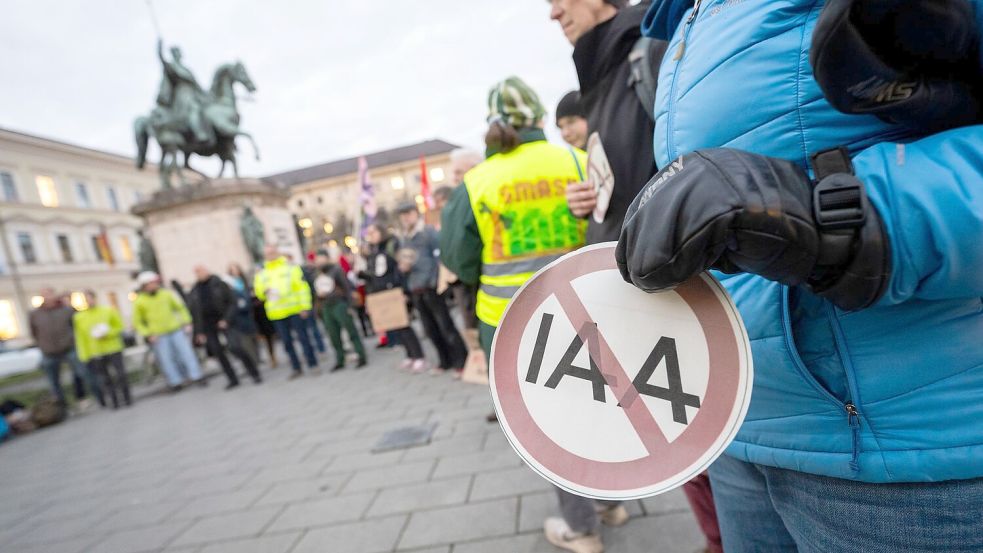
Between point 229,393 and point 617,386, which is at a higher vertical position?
point 617,386

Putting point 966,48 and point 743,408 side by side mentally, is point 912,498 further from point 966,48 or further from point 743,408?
point 966,48

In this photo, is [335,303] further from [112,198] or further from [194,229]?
[112,198]

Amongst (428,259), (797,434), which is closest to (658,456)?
(797,434)

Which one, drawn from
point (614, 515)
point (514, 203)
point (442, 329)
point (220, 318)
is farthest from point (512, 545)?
point (220, 318)

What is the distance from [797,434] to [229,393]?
7.66 meters

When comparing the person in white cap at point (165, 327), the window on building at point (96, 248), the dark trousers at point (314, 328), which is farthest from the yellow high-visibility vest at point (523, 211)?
the window on building at point (96, 248)

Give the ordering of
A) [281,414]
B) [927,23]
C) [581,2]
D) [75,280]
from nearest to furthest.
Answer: [927,23] < [581,2] < [281,414] < [75,280]

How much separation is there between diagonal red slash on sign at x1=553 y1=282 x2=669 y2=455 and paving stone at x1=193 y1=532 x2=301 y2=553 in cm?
235

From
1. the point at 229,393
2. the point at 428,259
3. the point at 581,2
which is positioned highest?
the point at 581,2

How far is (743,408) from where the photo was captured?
68 cm

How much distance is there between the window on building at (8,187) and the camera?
34875 mm

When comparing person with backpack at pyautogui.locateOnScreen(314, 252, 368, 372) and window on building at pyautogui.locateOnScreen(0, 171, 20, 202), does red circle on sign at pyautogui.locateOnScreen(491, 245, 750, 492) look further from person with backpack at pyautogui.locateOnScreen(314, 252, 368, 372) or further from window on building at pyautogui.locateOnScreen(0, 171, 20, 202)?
window on building at pyautogui.locateOnScreen(0, 171, 20, 202)

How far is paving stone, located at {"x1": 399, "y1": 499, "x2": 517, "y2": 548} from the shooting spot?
2.22 meters

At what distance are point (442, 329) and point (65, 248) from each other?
46233 millimetres
